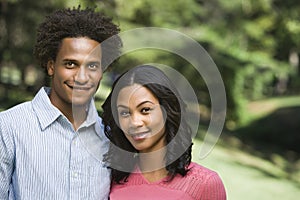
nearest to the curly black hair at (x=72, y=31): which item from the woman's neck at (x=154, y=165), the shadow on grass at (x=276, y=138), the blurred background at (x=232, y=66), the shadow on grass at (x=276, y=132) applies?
the woman's neck at (x=154, y=165)

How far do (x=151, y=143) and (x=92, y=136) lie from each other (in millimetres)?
301

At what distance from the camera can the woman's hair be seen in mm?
2395

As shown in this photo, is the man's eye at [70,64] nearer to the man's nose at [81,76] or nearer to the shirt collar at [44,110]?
the man's nose at [81,76]

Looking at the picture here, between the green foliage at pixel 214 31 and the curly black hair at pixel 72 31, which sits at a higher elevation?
the green foliage at pixel 214 31

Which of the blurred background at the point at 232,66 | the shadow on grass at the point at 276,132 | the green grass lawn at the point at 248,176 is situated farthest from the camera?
the shadow on grass at the point at 276,132

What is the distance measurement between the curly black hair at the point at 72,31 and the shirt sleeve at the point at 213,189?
0.73m

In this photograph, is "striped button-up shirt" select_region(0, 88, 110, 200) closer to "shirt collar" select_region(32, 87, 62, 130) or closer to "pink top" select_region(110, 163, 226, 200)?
"shirt collar" select_region(32, 87, 62, 130)

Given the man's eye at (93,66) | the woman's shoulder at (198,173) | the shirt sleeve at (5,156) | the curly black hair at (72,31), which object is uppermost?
the curly black hair at (72,31)

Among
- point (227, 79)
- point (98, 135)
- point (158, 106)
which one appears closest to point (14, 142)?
point (98, 135)

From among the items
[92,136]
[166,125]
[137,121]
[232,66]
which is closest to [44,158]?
[92,136]

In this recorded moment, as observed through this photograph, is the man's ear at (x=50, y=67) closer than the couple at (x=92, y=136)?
No

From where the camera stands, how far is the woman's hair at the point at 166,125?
239 cm

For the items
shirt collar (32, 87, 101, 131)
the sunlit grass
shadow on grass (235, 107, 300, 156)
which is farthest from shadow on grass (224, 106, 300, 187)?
shirt collar (32, 87, 101, 131)

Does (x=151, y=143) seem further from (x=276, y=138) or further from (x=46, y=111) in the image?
(x=276, y=138)
